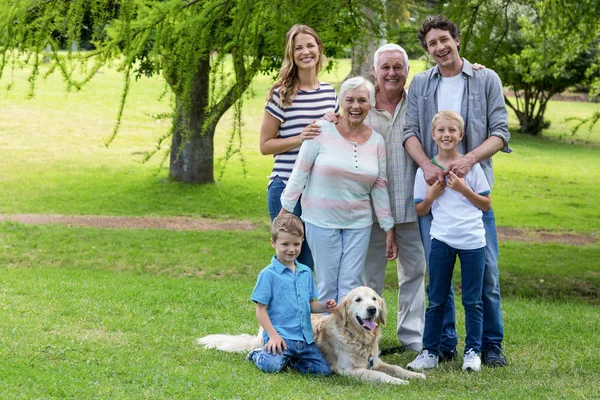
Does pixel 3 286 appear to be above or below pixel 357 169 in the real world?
below

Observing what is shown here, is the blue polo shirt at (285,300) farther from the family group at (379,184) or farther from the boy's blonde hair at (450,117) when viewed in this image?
the boy's blonde hair at (450,117)

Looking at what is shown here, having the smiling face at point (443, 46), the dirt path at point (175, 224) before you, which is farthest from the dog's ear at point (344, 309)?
the dirt path at point (175, 224)

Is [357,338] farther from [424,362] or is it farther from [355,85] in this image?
[355,85]

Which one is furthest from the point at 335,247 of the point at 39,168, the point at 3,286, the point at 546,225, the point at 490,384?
the point at 39,168

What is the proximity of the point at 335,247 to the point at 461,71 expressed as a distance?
154 cm

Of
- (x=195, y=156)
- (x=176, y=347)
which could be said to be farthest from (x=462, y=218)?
(x=195, y=156)

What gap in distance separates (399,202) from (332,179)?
0.64 meters

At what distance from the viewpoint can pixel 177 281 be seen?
991 centimetres

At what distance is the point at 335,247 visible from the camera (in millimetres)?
5883

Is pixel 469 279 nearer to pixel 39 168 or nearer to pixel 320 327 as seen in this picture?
pixel 320 327

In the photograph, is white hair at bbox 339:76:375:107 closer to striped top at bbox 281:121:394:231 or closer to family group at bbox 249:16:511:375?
family group at bbox 249:16:511:375

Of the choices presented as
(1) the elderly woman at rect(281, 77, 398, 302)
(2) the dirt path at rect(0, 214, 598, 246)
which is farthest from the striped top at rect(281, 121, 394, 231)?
(2) the dirt path at rect(0, 214, 598, 246)

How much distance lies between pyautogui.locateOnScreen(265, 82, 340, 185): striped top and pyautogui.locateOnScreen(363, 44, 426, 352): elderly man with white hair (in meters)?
0.39

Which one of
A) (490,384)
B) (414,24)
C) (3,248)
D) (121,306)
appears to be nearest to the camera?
(490,384)
